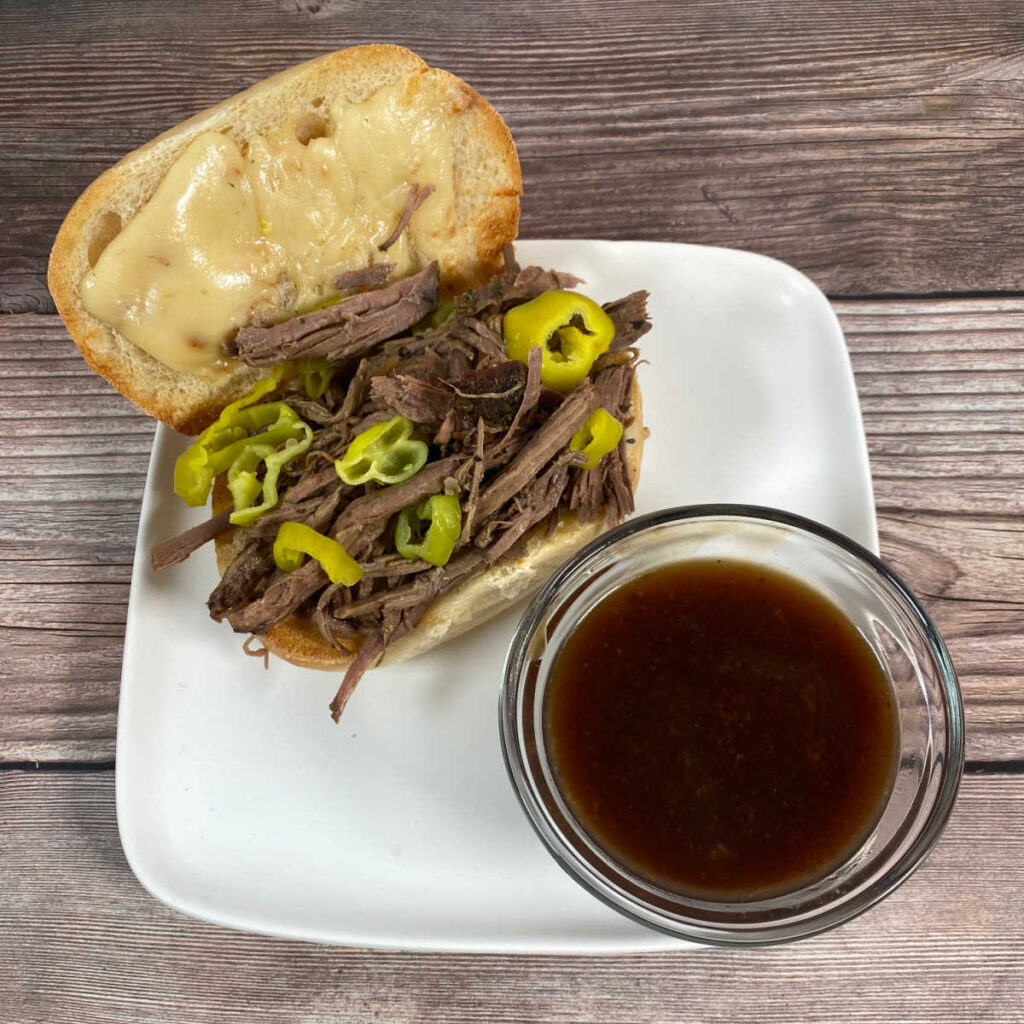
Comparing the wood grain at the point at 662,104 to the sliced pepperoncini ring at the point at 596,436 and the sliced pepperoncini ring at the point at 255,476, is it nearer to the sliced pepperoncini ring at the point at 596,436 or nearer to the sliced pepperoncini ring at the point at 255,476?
the sliced pepperoncini ring at the point at 596,436

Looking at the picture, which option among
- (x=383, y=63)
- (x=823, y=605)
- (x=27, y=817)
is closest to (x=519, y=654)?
(x=823, y=605)

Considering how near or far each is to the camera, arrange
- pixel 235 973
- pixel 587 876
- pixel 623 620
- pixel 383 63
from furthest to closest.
→ pixel 235 973
pixel 383 63
pixel 623 620
pixel 587 876

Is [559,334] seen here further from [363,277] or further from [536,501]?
[363,277]

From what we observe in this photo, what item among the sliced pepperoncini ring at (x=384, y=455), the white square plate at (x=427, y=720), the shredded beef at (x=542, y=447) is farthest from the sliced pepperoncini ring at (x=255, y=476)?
the shredded beef at (x=542, y=447)

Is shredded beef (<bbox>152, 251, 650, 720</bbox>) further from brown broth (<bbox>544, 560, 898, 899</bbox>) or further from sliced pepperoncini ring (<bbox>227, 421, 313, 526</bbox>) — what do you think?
brown broth (<bbox>544, 560, 898, 899</bbox>)

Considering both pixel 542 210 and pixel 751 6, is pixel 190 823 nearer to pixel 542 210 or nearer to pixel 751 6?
pixel 542 210

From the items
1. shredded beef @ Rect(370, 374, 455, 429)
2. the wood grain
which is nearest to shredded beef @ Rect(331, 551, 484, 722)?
shredded beef @ Rect(370, 374, 455, 429)

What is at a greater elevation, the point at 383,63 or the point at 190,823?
the point at 383,63
